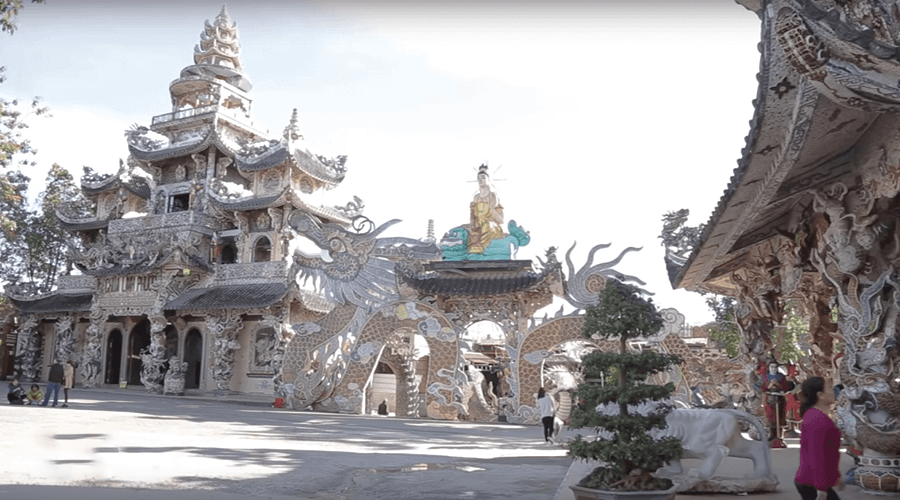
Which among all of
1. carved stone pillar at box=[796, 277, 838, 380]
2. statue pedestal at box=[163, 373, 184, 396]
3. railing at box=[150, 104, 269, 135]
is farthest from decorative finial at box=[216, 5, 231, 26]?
carved stone pillar at box=[796, 277, 838, 380]

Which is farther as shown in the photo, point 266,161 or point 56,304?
point 56,304

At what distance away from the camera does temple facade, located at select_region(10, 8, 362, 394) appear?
25656 mm

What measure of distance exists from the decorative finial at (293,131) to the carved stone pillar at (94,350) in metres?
10.6

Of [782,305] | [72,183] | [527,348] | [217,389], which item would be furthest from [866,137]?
[72,183]

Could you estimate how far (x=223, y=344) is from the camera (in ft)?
82.3

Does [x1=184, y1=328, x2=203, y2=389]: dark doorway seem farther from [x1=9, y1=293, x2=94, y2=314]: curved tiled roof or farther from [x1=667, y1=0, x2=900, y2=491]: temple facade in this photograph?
[x1=667, y1=0, x2=900, y2=491]: temple facade

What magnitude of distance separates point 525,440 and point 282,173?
62.1 feet

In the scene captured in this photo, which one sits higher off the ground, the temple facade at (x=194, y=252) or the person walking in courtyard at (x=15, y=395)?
the temple facade at (x=194, y=252)

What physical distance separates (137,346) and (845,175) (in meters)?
29.4

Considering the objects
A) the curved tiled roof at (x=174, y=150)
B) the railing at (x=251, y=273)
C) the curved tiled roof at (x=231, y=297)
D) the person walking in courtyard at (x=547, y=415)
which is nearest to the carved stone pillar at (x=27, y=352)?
the curved tiled roof at (x=174, y=150)

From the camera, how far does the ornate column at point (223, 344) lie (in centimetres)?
2506

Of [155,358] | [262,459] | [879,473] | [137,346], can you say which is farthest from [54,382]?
[879,473]

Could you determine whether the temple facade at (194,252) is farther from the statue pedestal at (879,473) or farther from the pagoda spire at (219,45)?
the statue pedestal at (879,473)

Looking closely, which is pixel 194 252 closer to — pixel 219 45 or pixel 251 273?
pixel 251 273
